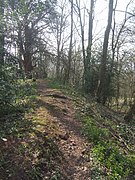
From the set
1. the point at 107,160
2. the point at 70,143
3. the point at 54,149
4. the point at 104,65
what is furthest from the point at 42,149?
the point at 104,65

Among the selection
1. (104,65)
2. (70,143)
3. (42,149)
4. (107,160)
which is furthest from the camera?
(104,65)

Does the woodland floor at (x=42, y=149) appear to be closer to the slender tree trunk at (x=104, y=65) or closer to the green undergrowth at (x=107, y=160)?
the green undergrowth at (x=107, y=160)

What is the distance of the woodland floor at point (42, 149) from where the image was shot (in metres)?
4.35

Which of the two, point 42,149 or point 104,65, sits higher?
point 104,65

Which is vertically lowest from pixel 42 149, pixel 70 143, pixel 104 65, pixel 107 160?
pixel 107 160

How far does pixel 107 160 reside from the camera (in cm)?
548

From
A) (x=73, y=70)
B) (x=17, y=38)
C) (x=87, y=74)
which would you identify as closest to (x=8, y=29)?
(x=17, y=38)

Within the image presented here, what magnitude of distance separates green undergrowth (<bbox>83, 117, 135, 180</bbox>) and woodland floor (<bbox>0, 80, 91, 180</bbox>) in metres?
0.20

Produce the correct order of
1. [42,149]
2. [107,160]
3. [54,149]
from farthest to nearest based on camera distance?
[107,160]
[54,149]
[42,149]

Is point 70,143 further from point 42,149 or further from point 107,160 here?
point 42,149

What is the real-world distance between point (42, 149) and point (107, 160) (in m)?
1.58

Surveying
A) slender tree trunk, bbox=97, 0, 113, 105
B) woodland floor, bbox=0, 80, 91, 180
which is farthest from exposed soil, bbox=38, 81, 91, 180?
slender tree trunk, bbox=97, 0, 113, 105

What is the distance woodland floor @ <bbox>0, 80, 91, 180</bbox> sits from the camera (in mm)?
4348

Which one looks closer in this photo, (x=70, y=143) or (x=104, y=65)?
(x=70, y=143)
